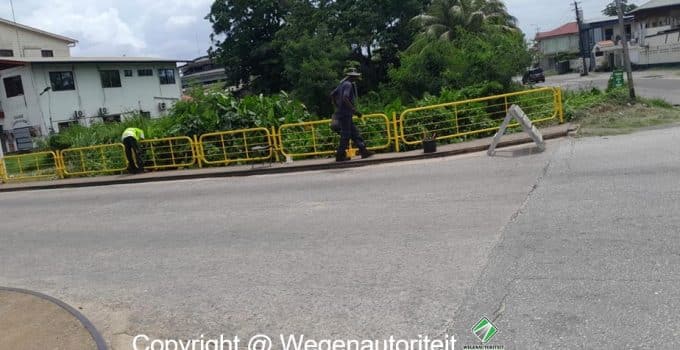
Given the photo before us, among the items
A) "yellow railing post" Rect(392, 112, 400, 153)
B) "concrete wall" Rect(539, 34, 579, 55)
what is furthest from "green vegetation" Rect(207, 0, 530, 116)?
"concrete wall" Rect(539, 34, 579, 55)

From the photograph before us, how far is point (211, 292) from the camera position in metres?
5.94

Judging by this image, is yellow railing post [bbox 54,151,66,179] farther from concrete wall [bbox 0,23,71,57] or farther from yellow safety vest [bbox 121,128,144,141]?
concrete wall [bbox 0,23,71,57]

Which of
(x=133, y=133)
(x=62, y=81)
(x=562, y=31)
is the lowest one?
(x=133, y=133)

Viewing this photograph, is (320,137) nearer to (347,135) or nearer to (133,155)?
(347,135)

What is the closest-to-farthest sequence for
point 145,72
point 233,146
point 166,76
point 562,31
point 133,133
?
point 233,146 → point 133,133 → point 145,72 → point 166,76 → point 562,31

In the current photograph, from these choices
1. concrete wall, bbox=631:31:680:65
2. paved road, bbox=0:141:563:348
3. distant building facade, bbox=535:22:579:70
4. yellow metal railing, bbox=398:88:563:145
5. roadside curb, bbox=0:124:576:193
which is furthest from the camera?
distant building facade, bbox=535:22:579:70

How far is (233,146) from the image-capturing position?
16.9m

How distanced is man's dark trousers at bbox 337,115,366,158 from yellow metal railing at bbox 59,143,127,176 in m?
7.97

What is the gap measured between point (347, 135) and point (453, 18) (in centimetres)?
2494

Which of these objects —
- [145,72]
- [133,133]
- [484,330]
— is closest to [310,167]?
[133,133]

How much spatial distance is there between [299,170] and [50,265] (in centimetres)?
751

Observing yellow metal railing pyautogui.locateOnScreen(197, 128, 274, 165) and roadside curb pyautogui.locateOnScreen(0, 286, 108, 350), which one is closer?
roadside curb pyautogui.locateOnScreen(0, 286, 108, 350)

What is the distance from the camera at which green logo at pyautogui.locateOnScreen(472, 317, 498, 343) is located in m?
4.23

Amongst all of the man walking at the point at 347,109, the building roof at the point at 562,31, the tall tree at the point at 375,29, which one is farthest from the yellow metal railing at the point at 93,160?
the building roof at the point at 562,31
